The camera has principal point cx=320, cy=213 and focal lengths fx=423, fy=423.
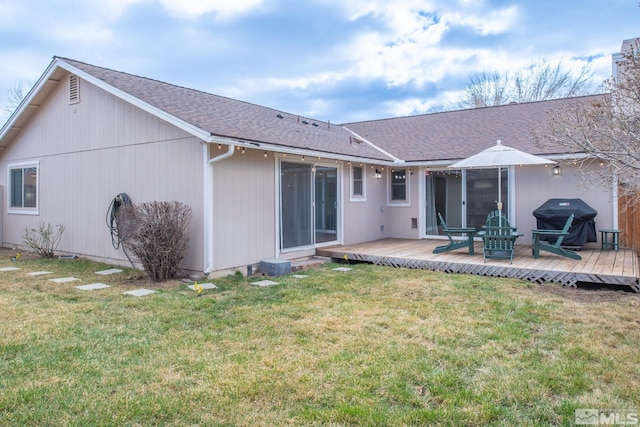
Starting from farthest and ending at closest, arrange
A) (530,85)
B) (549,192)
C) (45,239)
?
(530,85) < (45,239) < (549,192)

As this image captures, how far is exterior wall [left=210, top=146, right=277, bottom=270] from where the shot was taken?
7.02 meters

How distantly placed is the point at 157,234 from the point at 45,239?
4.90 metres

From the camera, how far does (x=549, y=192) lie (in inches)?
368

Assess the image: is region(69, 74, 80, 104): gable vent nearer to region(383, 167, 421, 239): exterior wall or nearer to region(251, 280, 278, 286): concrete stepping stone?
region(251, 280, 278, 286): concrete stepping stone

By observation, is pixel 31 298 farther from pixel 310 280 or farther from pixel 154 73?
pixel 154 73

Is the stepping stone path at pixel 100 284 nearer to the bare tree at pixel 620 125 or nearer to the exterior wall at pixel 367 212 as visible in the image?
the exterior wall at pixel 367 212

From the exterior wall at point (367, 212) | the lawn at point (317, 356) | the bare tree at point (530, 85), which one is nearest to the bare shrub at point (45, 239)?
the lawn at point (317, 356)

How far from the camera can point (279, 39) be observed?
15250 millimetres

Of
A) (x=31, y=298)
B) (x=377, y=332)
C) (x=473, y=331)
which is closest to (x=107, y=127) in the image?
(x=31, y=298)

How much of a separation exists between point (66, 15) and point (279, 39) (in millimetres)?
6746

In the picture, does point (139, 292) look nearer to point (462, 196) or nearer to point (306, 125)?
point (306, 125)

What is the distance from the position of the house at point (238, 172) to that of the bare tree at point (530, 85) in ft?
33.5

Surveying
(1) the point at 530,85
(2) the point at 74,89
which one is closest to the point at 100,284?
(2) the point at 74,89

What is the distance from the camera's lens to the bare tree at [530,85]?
19.8m
